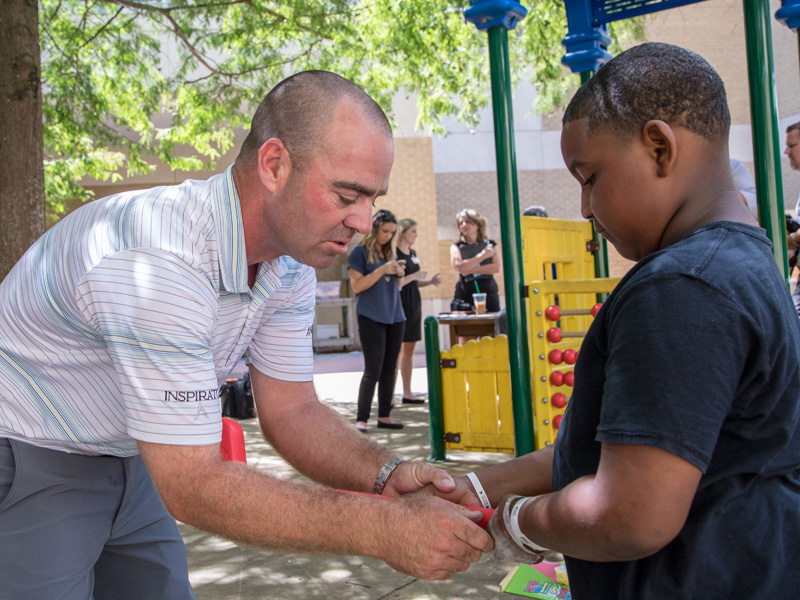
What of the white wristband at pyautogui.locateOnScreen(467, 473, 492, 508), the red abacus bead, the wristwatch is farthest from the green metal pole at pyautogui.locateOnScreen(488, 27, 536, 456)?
the white wristband at pyautogui.locateOnScreen(467, 473, 492, 508)

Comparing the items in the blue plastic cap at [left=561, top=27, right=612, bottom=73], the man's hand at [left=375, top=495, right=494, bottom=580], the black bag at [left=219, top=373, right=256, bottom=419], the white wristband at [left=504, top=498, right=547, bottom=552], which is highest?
the blue plastic cap at [left=561, top=27, right=612, bottom=73]

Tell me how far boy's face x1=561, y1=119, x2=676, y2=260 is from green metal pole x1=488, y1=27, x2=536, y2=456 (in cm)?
357

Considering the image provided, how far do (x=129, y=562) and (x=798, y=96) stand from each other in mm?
20927

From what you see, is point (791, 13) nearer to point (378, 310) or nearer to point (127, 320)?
point (378, 310)

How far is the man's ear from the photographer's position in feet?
7.00

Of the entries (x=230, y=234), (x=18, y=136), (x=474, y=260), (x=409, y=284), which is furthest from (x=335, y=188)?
(x=474, y=260)

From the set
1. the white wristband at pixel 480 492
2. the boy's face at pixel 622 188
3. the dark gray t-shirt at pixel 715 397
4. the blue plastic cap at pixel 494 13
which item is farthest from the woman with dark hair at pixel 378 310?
the dark gray t-shirt at pixel 715 397

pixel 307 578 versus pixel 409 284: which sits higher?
pixel 409 284

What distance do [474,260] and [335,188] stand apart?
638cm

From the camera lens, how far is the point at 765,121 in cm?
513

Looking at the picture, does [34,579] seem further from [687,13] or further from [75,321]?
[687,13]

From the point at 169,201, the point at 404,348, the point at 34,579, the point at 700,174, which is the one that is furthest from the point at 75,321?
the point at 404,348

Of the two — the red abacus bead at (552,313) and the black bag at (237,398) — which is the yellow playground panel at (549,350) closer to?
the red abacus bead at (552,313)

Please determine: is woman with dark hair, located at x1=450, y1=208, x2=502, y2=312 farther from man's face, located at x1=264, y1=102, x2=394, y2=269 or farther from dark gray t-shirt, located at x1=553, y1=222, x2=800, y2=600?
dark gray t-shirt, located at x1=553, y1=222, x2=800, y2=600
